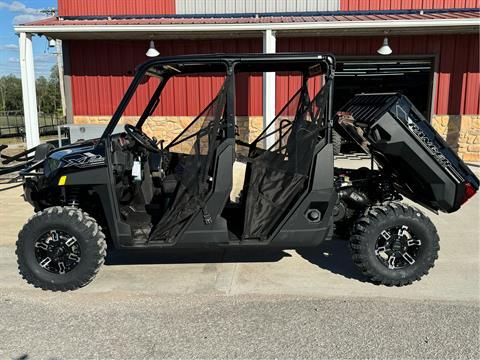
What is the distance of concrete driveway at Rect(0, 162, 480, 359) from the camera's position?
281 centimetres

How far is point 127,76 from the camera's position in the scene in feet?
36.3

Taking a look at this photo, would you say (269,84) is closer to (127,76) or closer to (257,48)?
(257,48)

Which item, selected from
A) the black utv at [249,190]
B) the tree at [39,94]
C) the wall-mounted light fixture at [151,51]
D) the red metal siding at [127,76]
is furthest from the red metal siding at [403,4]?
the tree at [39,94]

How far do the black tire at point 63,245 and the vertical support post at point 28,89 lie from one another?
6078 millimetres

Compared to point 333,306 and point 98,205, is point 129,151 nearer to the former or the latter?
point 98,205

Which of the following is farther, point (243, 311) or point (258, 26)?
point (258, 26)

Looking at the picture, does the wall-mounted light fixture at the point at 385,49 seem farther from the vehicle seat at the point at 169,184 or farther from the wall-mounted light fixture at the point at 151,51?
the vehicle seat at the point at 169,184

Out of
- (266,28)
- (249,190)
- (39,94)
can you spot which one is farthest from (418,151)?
(39,94)

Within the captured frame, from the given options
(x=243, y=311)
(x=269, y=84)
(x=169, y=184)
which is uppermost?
(x=269, y=84)

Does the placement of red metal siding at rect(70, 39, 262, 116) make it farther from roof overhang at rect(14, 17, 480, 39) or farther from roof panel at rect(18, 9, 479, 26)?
roof overhang at rect(14, 17, 480, 39)

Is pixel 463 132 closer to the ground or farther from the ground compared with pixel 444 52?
closer to the ground

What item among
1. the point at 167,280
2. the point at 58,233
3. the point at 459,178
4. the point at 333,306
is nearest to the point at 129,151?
the point at 58,233

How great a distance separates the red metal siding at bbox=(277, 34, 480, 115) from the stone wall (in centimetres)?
18

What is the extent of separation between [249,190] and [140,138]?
1.14m
